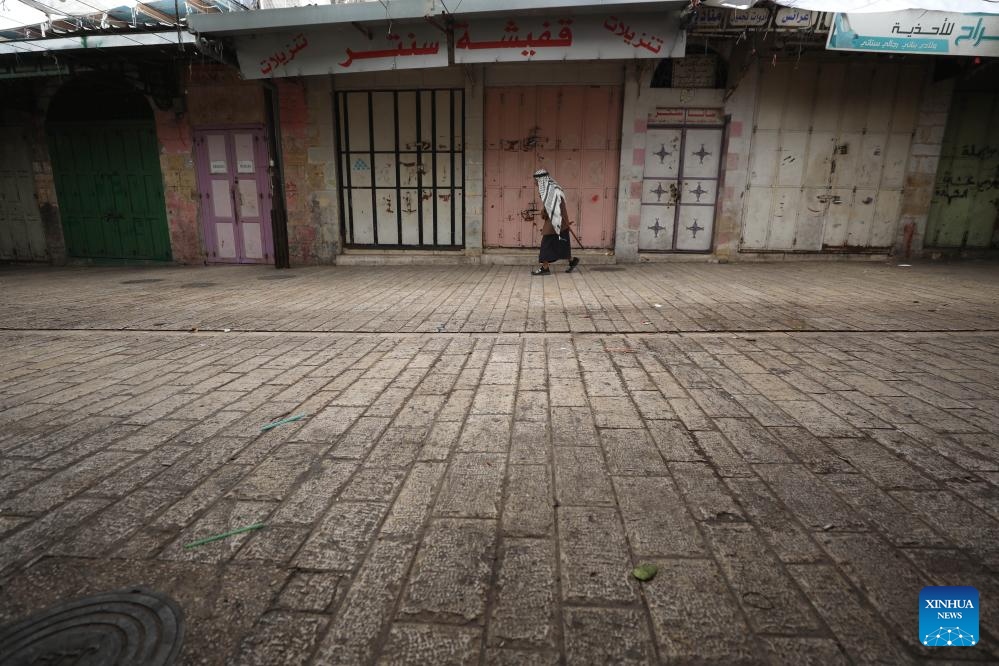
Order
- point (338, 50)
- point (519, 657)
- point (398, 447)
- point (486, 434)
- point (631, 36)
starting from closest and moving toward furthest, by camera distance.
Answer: point (519, 657) → point (398, 447) → point (486, 434) → point (631, 36) → point (338, 50)


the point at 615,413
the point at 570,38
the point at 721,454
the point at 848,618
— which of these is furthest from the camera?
the point at 570,38

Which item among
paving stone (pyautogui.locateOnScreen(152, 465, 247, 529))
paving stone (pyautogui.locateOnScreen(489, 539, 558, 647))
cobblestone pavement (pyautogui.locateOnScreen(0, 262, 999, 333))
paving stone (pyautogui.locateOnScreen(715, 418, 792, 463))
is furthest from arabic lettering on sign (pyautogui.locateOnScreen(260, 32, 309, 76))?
paving stone (pyautogui.locateOnScreen(489, 539, 558, 647))

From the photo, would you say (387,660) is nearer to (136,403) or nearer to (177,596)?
(177,596)

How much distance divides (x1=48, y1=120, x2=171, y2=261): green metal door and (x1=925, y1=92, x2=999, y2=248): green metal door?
18059 millimetres

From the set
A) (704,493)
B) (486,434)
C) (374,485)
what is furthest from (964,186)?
(374,485)

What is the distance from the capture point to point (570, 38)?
27.5 feet

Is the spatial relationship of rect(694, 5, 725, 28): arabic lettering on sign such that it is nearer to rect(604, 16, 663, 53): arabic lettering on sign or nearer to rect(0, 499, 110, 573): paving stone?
rect(604, 16, 663, 53): arabic lettering on sign

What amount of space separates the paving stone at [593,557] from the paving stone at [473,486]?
0.31 m

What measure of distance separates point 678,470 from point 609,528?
600 mm

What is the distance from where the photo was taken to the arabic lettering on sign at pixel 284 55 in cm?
898

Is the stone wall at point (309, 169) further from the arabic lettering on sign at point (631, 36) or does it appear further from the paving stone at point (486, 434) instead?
the paving stone at point (486, 434)

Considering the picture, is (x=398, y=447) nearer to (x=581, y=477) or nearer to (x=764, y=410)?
(x=581, y=477)

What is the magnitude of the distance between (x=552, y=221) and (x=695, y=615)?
7.47 meters

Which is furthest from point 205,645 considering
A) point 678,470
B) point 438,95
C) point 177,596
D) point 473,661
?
point 438,95
